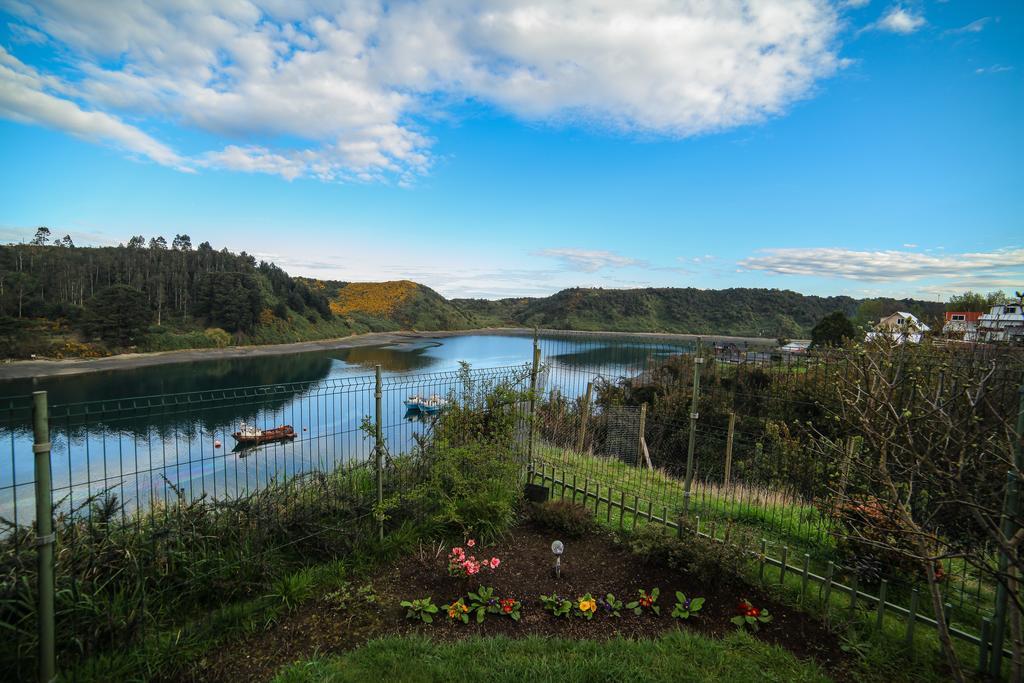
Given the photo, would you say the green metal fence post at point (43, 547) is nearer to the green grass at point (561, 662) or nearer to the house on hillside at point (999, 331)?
the green grass at point (561, 662)

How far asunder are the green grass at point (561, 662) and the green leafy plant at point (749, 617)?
183mm

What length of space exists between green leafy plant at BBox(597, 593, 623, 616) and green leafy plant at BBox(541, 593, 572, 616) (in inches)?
10.9

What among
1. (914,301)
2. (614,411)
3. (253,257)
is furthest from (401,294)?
(614,411)

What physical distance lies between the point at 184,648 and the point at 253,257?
99.4 metres

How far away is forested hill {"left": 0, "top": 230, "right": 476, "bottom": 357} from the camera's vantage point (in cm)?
4444

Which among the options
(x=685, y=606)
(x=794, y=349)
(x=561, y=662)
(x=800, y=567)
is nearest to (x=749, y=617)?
(x=685, y=606)

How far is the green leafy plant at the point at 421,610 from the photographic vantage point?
374 centimetres

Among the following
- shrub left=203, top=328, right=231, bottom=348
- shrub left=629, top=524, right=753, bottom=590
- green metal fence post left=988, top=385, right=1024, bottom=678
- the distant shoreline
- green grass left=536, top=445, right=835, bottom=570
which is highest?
green metal fence post left=988, top=385, right=1024, bottom=678

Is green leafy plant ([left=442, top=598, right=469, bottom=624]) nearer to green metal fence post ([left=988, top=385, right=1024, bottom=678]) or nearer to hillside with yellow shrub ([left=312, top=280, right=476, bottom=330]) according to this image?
green metal fence post ([left=988, top=385, right=1024, bottom=678])

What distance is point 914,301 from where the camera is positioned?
3503cm

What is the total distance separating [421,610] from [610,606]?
5.27 feet

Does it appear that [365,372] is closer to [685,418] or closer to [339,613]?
[685,418]

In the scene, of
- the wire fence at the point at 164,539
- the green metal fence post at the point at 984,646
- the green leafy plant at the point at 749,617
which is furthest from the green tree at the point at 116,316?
the green metal fence post at the point at 984,646

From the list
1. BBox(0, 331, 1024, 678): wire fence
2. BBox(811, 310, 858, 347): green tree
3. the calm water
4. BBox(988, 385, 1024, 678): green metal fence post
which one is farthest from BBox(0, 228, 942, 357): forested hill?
BBox(988, 385, 1024, 678): green metal fence post
